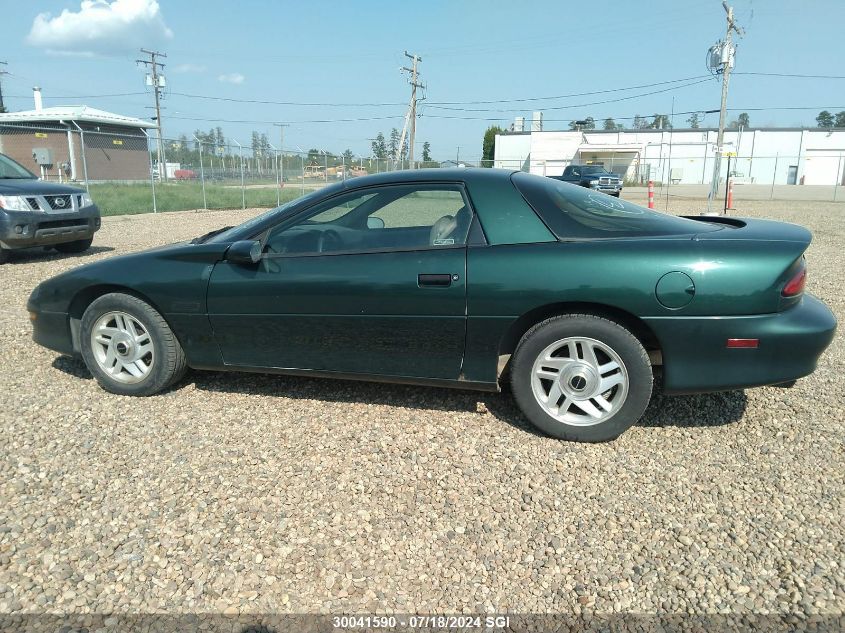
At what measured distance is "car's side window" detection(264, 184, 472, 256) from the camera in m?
3.49

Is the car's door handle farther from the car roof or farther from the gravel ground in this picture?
the gravel ground

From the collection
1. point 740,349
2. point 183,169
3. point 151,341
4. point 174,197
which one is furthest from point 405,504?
point 183,169

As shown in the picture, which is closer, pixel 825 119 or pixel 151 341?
pixel 151 341

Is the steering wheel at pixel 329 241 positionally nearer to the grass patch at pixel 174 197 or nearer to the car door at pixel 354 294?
the car door at pixel 354 294

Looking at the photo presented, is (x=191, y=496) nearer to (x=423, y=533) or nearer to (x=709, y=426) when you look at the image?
(x=423, y=533)

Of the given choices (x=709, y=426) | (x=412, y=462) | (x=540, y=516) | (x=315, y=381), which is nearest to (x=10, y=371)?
(x=315, y=381)

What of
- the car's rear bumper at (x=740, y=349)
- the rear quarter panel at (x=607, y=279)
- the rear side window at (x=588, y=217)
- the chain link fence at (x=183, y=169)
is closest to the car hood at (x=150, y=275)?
the rear quarter panel at (x=607, y=279)

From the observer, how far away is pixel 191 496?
2.86 metres

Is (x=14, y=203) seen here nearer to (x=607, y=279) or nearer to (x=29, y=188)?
(x=29, y=188)

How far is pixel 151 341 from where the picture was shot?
154 inches

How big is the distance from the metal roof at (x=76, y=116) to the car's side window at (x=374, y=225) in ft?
121

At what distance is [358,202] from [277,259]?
2.17 ft

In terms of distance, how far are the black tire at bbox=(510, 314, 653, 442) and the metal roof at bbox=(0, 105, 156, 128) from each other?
3831 centimetres

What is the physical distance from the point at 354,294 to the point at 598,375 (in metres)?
1.40
